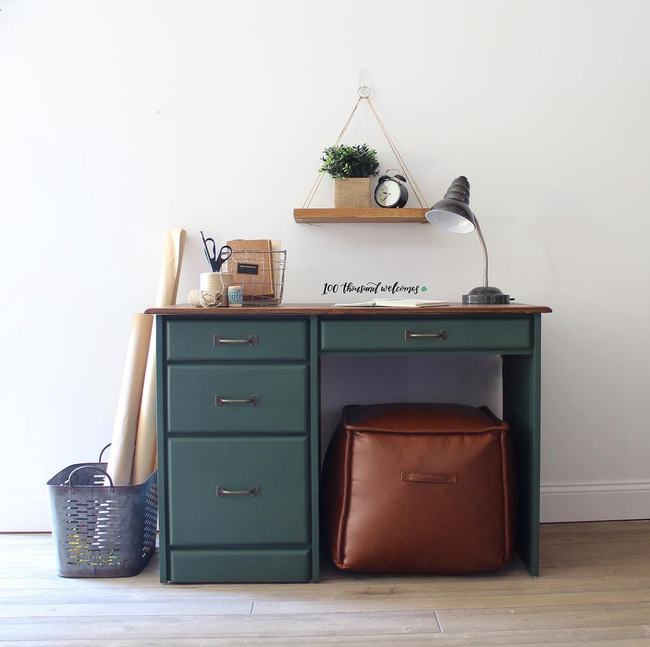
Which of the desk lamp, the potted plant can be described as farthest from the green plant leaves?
the desk lamp

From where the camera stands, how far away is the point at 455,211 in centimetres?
190

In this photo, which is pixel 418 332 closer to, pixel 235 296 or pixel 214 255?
pixel 235 296

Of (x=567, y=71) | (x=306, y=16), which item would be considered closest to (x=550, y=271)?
(x=567, y=71)

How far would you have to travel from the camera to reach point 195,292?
1845mm

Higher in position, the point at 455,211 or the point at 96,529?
the point at 455,211

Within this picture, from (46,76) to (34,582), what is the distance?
1.81m

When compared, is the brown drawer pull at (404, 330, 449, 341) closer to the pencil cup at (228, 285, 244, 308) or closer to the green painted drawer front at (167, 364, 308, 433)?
the green painted drawer front at (167, 364, 308, 433)

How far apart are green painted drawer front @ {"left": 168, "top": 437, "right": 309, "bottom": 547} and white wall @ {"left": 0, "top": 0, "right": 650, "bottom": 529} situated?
56cm

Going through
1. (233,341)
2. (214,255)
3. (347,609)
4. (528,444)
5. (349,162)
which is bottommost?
(347,609)

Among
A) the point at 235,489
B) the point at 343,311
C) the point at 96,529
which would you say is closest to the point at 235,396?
the point at 235,489

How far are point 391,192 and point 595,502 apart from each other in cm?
148

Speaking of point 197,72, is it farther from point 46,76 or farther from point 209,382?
point 209,382

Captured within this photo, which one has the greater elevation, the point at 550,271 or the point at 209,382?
the point at 550,271

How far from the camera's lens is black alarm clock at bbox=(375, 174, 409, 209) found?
Answer: 2164mm
